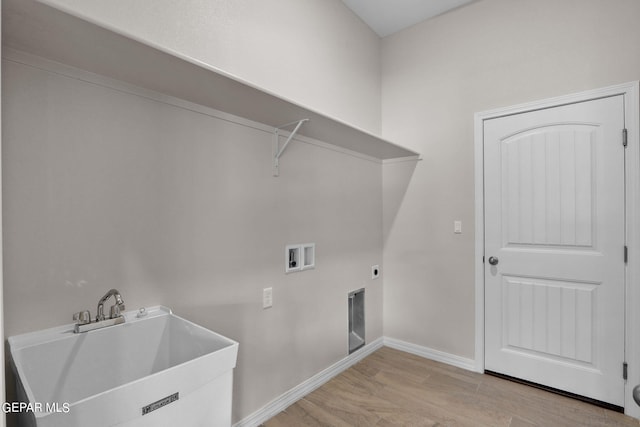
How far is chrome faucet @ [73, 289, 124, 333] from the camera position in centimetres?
119

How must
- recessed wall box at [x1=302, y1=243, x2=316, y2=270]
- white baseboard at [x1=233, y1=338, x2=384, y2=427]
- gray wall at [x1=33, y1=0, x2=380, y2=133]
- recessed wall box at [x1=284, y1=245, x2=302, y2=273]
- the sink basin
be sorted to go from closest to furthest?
the sink basin
gray wall at [x1=33, y1=0, x2=380, y2=133]
white baseboard at [x1=233, y1=338, x2=384, y2=427]
recessed wall box at [x1=284, y1=245, x2=302, y2=273]
recessed wall box at [x1=302, y1=243, x2=316, y2=270]

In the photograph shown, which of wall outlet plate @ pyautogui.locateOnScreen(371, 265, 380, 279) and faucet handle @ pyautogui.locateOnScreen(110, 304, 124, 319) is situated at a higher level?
faucet handle @ pyautogui.locateOnScreen(110, 304, 124, 319)

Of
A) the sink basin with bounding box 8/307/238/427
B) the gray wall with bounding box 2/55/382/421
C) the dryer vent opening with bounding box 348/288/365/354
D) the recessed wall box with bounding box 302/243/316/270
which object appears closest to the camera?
the sink basin with bounding box 8/307/238/427

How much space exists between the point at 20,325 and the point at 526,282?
9.18ft

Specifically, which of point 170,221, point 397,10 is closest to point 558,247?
point 397,10

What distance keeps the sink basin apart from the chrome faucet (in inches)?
0.9

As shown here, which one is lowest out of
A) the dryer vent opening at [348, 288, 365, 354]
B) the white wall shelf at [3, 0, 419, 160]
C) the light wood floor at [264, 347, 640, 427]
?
the light wood floor at [264, 347, 640, 427]

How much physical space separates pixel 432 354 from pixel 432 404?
695mm

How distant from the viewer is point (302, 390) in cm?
217

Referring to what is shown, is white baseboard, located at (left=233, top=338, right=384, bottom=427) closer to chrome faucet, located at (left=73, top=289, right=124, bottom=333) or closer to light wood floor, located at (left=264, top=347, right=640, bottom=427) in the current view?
light wood floor, located at (left=264, top=347, right=640, bottom=427)

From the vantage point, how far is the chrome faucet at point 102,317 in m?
1.19

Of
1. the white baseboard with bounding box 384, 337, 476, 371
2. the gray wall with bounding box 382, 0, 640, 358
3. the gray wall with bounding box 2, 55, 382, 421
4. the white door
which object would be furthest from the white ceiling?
the white baseboard with bounding box 384, 337, 476, 371

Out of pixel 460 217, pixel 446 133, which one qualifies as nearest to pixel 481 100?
pixel 446 133

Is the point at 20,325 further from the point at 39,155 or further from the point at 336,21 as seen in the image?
the point at 336,21
